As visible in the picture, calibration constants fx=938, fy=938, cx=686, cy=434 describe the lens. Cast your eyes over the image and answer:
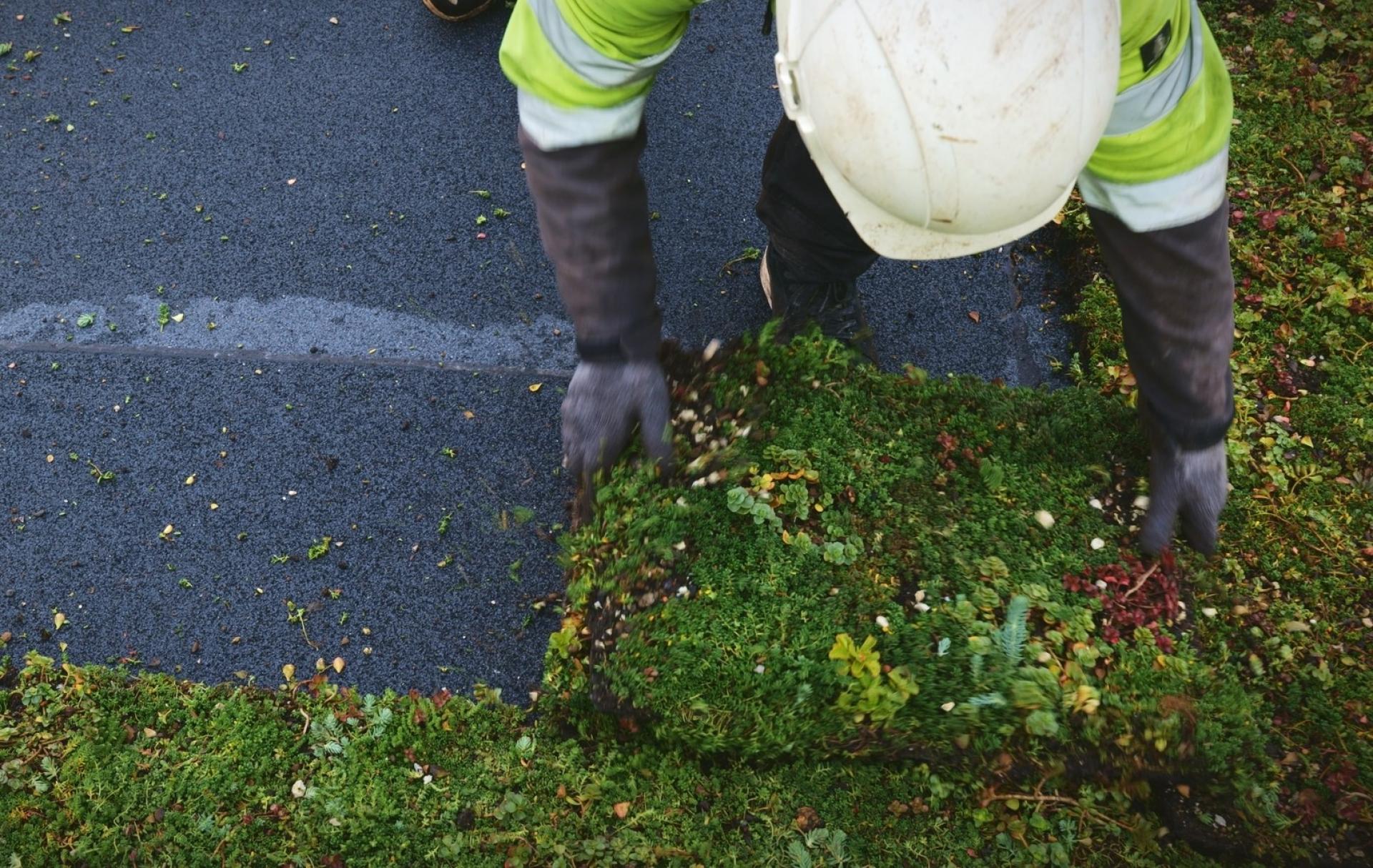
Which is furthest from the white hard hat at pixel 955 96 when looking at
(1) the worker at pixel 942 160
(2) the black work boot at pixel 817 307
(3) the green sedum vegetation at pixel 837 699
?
(2) the black work boot at pixel 817 307

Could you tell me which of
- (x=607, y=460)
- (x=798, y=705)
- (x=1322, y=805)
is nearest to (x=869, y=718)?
(x=798, y=705)

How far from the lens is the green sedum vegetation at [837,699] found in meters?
2.02

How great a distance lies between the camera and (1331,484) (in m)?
2.48

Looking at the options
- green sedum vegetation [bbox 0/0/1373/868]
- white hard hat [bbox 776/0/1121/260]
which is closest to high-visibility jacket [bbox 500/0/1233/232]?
white hard hat [bbox 776/0/1121/260]

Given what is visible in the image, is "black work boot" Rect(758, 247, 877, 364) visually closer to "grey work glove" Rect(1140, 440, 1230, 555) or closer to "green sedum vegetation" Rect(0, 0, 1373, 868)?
"green sedum vegetation" Rect(0, 0, 1373, 868)

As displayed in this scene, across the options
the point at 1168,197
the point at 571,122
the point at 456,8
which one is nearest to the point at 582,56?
the point at 571,122

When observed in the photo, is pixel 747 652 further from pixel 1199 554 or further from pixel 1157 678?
pixel 1199 554

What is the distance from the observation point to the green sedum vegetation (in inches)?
79.6

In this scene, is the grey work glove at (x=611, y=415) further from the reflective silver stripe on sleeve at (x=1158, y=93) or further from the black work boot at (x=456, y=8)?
the black work boot at (x=456, y=8)

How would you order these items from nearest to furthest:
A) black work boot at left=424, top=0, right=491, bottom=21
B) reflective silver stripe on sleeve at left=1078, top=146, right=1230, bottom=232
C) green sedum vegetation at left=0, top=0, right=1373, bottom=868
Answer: reflective silver stripe on sleeve at left=1078, top=146, right=1230, bottom=232, green sedum vegetation at left=0, top=0, right=1373, bottom=868, black work boot at left=424, top=0, right=491, bottom=21

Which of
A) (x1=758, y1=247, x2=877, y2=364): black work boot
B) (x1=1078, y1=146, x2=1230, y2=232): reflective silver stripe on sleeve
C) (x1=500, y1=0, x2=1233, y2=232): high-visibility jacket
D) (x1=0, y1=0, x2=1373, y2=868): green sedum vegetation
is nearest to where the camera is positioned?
(x1=500, y1=0, x2=1233, y2=232): high-visibility jacket

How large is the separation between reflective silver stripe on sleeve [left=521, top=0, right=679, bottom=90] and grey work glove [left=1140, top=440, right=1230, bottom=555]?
143 centimetres

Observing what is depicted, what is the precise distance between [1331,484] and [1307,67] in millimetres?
1719

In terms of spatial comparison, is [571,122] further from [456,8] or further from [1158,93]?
[456,8]
